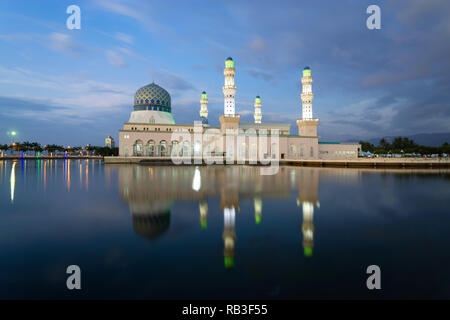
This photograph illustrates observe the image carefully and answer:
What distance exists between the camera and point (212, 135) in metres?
44.9

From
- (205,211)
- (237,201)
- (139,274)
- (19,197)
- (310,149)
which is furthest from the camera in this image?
(310,149)

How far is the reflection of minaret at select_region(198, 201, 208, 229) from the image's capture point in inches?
248

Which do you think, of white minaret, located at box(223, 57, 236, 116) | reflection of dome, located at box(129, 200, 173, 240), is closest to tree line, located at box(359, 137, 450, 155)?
white minaret, located at box(223, 57, 236, 116)

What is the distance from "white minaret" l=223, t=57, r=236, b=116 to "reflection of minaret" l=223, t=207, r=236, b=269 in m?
38.9

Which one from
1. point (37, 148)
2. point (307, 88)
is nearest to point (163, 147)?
point (307, 88)

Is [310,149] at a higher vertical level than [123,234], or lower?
higher

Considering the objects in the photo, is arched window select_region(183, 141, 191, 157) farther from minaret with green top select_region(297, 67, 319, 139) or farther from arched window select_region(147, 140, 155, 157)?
minaret with green top select_region(297, 67, 319, 139)

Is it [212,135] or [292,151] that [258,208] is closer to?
[212,135]

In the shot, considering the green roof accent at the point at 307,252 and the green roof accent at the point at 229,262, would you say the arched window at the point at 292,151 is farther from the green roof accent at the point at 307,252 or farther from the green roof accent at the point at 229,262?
the green roof accent at the point at 229,262

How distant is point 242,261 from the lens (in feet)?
13.4

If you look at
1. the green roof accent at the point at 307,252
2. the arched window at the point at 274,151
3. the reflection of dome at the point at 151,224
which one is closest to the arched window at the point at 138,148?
the arched window at the point at 274,151
